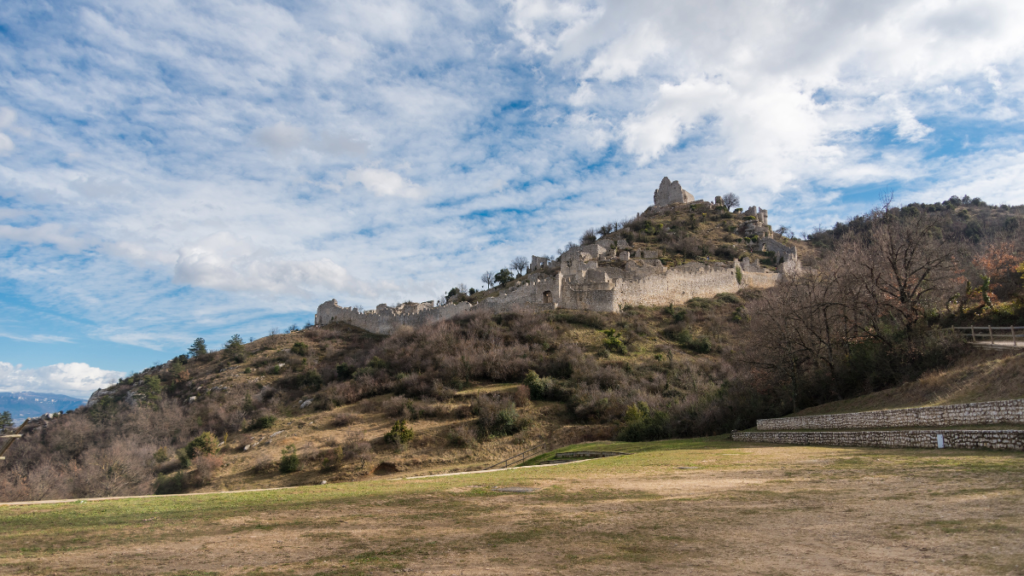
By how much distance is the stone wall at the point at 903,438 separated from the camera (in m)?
11.3

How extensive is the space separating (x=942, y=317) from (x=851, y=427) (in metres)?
11.8

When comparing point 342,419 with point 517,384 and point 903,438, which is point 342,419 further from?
point 903,438

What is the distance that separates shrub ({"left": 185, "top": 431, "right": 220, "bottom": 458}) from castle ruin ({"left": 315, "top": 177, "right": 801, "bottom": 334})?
79.7 feet

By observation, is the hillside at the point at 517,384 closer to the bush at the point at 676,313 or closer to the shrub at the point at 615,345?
the shrub at the point at 615,345

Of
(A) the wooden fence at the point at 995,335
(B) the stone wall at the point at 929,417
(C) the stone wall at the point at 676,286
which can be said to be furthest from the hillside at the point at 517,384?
(B) the stone wall at the point at 929,417

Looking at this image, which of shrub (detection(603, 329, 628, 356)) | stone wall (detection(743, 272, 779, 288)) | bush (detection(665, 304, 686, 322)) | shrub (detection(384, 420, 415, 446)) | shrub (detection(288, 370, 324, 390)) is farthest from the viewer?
stone wall (detection(743, 272, 779, 288))

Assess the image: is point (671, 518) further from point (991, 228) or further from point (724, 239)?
point (991, 228)

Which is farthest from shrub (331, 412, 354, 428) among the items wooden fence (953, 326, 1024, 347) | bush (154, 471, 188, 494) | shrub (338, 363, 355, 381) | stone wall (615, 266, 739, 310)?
wooden fence (953, 326, 1024, 347)

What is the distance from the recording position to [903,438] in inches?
552

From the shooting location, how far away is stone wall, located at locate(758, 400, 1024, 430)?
1250 cm

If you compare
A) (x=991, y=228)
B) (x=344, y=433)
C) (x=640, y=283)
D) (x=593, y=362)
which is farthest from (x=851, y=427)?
(x=991, y=228)

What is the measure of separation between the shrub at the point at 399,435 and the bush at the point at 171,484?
11.3 meters

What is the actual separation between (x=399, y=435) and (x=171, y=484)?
1296cm

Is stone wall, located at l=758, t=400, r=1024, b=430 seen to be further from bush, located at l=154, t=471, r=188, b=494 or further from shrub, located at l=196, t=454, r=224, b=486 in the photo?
bush, located at l=154, t=471, r=188, b=494
